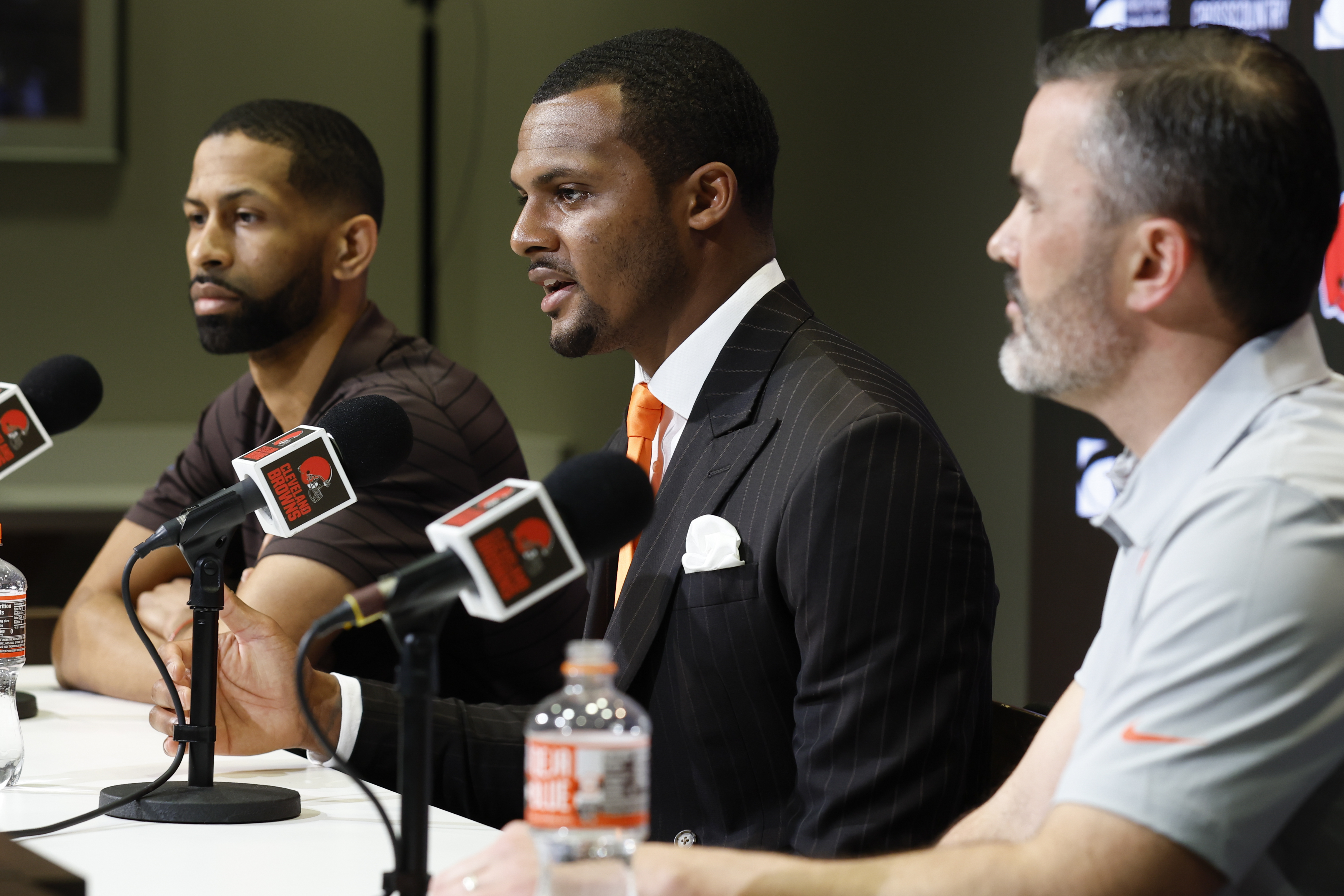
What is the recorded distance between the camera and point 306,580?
78.5 inches

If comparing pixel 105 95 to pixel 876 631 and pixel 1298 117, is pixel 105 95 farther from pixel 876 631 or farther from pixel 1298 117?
pixel 1298 117

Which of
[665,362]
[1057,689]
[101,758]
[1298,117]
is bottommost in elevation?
[1057,689]

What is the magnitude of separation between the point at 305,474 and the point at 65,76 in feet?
13.8

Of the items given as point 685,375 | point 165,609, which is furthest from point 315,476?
point 165,609

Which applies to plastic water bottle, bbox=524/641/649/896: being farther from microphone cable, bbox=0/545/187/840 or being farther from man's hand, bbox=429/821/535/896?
microphone cable, bbox=0/545/187/840

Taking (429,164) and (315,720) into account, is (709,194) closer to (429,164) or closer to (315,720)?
(315,720)

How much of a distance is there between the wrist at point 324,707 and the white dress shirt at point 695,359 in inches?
16.6

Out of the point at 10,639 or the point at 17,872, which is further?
the point at 10,639

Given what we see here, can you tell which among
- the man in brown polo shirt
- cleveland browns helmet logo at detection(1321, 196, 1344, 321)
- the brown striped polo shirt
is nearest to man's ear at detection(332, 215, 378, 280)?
the man in brown polo shirt

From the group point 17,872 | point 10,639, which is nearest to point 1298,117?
point 17,872

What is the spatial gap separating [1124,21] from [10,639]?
204 centimetres

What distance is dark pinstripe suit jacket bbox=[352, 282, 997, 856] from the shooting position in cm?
137

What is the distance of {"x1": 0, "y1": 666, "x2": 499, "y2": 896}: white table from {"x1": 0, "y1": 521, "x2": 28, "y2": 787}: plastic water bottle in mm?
27

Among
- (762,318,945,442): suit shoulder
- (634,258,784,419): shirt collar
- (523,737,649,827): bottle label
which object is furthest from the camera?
(634,258,784,419): shirt collar
